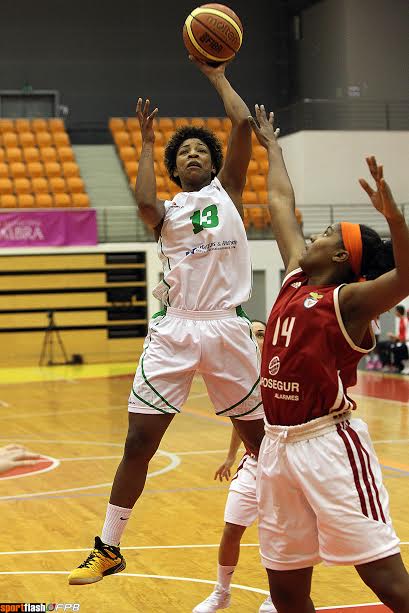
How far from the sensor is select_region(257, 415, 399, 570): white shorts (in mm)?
3461

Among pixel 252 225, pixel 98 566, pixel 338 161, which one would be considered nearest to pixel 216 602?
pixel 98 566

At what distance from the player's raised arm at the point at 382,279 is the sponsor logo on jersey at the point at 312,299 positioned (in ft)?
0.30

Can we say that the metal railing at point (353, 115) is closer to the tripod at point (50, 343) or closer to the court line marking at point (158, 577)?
the tripod at point (50, 343)

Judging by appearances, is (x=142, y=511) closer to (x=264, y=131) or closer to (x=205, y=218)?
(x=205, y=218)

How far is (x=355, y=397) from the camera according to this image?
540 inches

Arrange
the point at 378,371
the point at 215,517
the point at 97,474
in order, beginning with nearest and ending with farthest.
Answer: the point at 215,517 < the point at 97,474 < the point at 378,371

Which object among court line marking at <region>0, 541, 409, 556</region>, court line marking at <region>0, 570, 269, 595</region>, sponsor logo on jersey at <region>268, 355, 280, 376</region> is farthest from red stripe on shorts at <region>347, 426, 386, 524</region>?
court line marking at <region>0, 541, 409, 556</region>

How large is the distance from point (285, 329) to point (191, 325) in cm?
125

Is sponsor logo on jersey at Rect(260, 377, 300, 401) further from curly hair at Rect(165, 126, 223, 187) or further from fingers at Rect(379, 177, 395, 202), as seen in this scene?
curly hair at Rect(165, 126, 223, 187)

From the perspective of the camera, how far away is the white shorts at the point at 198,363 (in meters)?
Answer: 4.81

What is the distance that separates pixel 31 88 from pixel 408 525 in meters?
19.8

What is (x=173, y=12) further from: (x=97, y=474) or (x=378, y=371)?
(x=97, y=474)

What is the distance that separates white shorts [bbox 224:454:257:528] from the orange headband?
160cm

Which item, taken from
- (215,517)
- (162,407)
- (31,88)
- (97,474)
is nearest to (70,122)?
(31,88)
